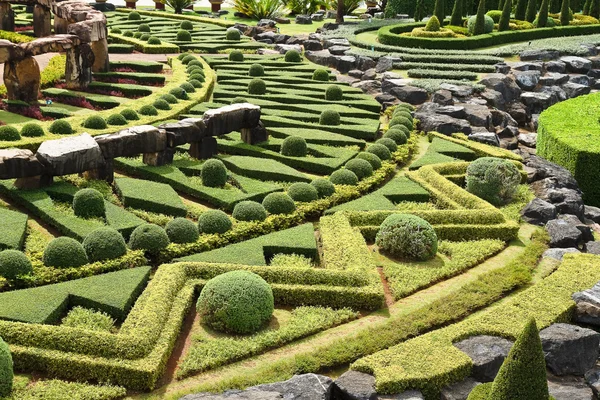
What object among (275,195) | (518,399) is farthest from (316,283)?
(518,399)

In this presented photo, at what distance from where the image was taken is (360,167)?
23359 millimetres

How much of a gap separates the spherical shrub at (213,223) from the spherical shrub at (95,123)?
31.5 feet

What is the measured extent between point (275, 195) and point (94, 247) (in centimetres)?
561

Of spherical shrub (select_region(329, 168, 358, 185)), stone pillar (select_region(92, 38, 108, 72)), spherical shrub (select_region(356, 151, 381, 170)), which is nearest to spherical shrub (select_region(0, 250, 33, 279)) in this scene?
spherical shrub (select_region(329, 168, 358, 185))

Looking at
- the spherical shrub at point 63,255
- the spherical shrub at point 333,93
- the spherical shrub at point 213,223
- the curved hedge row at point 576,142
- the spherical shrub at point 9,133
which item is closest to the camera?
the spherical shrub at point 63,255

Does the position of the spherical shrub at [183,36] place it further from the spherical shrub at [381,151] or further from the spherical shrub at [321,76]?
the spherical shrub at [381,151]

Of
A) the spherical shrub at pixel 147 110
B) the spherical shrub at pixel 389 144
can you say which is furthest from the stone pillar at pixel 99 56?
the spherical shrub at pixel 389 144

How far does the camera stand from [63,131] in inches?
1014

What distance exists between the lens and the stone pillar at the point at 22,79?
95.3ft

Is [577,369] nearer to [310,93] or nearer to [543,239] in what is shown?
[543,239]

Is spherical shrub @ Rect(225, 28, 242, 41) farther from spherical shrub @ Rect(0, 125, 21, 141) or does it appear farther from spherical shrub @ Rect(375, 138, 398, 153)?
spherical shrub @ Rect(0, 125, 21, 141)

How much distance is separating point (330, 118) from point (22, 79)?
12.7m

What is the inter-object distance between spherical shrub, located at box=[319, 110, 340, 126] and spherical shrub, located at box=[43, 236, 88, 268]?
14.9m

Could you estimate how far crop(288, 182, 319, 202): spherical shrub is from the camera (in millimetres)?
21125
